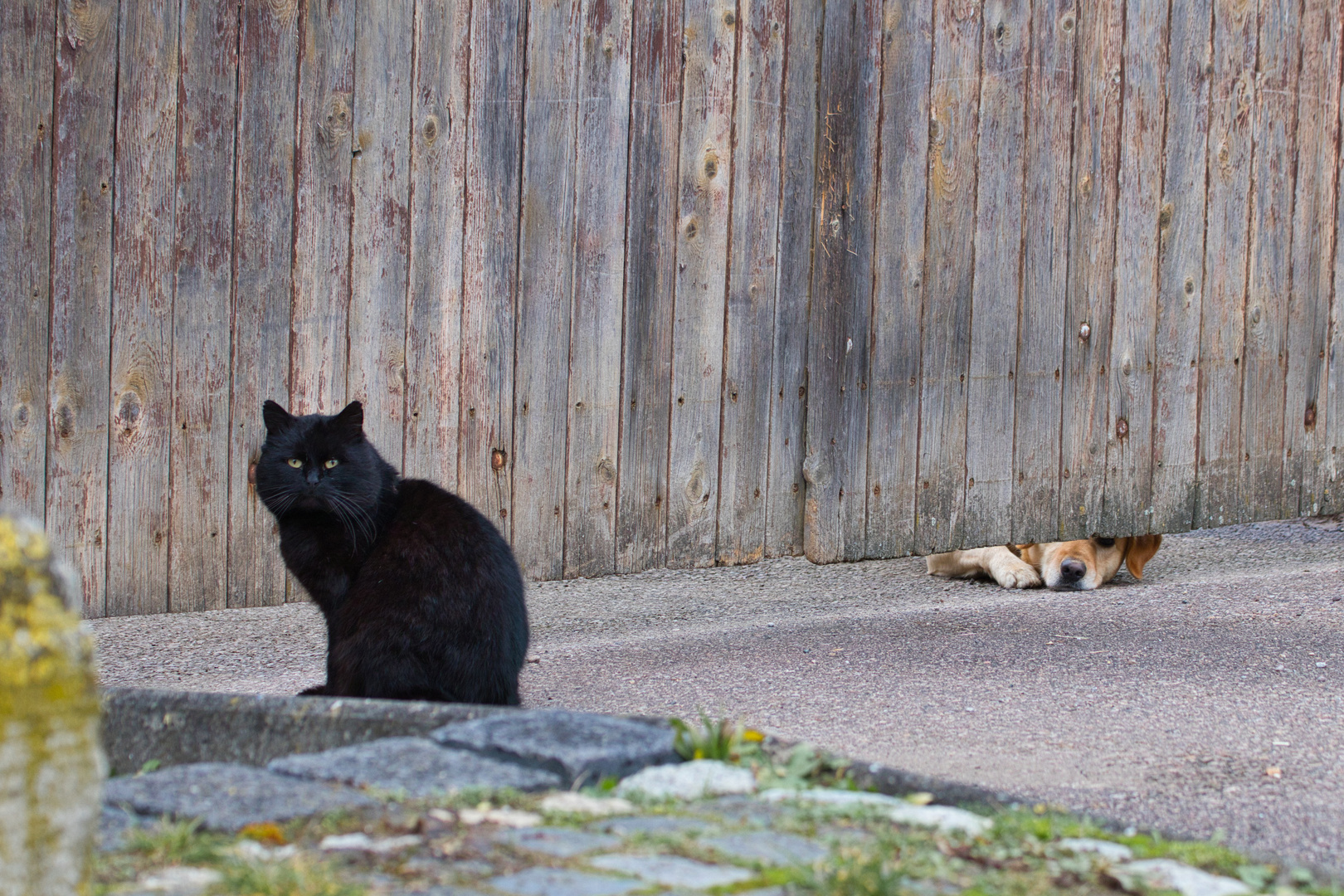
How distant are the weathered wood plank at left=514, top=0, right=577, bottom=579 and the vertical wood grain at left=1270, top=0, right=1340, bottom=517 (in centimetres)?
323

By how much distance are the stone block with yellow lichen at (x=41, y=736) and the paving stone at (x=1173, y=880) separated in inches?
50.4

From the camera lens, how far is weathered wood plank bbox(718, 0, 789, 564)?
4.71 meters

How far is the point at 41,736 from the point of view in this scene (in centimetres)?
129

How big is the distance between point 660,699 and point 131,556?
170 centimetres

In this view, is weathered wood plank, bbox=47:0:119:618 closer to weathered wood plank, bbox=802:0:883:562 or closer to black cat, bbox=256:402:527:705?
black cat, bbox=256:402:527:705

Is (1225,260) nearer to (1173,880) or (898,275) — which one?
(898,275)

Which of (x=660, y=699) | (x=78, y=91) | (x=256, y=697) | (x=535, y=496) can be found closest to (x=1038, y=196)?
(x=535, y=496)

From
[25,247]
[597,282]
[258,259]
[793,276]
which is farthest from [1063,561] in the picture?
[25,247]

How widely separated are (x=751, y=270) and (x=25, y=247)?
2381 millimetres

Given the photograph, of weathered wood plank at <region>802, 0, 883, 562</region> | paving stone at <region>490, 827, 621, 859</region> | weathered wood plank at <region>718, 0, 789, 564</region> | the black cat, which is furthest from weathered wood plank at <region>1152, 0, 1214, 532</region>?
paving stone at <region>490, 827, 621, 859</region>

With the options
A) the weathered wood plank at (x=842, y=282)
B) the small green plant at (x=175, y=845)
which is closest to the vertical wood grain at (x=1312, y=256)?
the weathered wood plank at (x=842, y=282)

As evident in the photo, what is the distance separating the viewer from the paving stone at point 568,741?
2.10m

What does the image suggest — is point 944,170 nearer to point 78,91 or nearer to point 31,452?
point 78,91

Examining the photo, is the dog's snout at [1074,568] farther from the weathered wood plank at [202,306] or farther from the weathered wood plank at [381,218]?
the weathered wood plank at [202,306]
